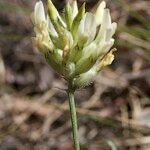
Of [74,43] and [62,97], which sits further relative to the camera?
[62,97]

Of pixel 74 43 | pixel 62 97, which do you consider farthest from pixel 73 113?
pixel 62 97

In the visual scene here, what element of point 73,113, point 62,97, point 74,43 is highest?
point 62,97

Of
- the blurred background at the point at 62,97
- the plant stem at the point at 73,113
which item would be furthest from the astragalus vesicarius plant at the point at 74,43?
the blurred background at the point at 62,97

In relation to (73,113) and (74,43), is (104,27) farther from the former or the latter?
(73,113)

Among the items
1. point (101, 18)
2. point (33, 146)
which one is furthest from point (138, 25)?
point (101, 18)

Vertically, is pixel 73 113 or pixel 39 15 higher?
pixel 39 15

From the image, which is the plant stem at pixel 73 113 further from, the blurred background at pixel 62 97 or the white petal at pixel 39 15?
the blurred background at pixel 62 97

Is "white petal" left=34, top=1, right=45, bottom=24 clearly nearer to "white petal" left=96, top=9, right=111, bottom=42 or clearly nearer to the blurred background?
"white petal" left=96, top=9, right=111, bottom=42

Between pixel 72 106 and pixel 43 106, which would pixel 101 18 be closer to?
pixel 72 106
